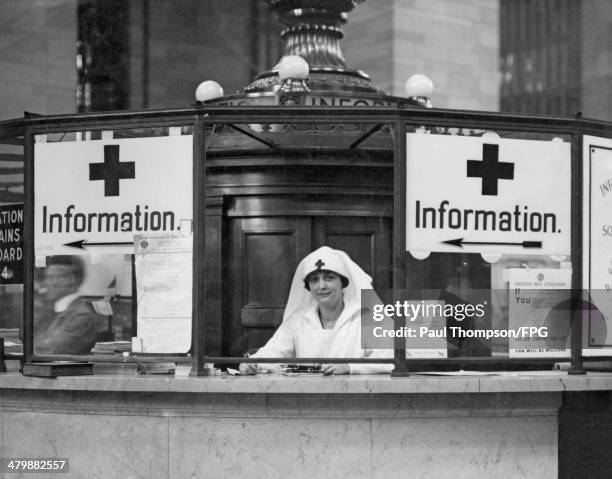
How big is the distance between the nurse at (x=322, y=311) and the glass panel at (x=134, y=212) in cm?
83

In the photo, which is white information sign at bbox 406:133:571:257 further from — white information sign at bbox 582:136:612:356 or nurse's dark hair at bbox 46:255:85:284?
nurse's dark hair at bbox 46:255:85:284

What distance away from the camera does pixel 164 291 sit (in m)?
7.26

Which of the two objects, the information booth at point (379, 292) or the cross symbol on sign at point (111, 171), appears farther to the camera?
the cross symbol on sign at point (111, 171)

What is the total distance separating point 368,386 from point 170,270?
4.87ft

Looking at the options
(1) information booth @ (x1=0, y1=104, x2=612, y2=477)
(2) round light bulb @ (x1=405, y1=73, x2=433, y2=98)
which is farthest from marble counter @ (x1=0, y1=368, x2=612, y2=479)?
(2) round light bulb @ (x1=405, y1=73, x2=433, y2=98)

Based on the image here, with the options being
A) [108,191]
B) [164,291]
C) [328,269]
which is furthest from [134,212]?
[328,269]

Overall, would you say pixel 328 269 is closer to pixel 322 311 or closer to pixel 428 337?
pixel 322 311

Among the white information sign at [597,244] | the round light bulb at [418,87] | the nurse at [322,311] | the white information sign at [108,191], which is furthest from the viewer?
the round light bulb at [418,87]

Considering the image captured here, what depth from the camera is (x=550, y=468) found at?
7.21 meters

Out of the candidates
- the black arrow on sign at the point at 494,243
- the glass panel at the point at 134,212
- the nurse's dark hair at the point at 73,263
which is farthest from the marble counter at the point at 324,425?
the nurse's dark hair at the point at 73,263

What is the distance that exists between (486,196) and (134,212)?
2.26 metres

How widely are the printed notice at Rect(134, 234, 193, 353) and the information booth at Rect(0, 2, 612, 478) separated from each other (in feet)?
0.03

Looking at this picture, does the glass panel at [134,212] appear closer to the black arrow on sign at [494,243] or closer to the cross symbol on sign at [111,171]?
the cross symbol on sign at [111,171]

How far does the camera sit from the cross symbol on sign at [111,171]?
7402 millimetres
